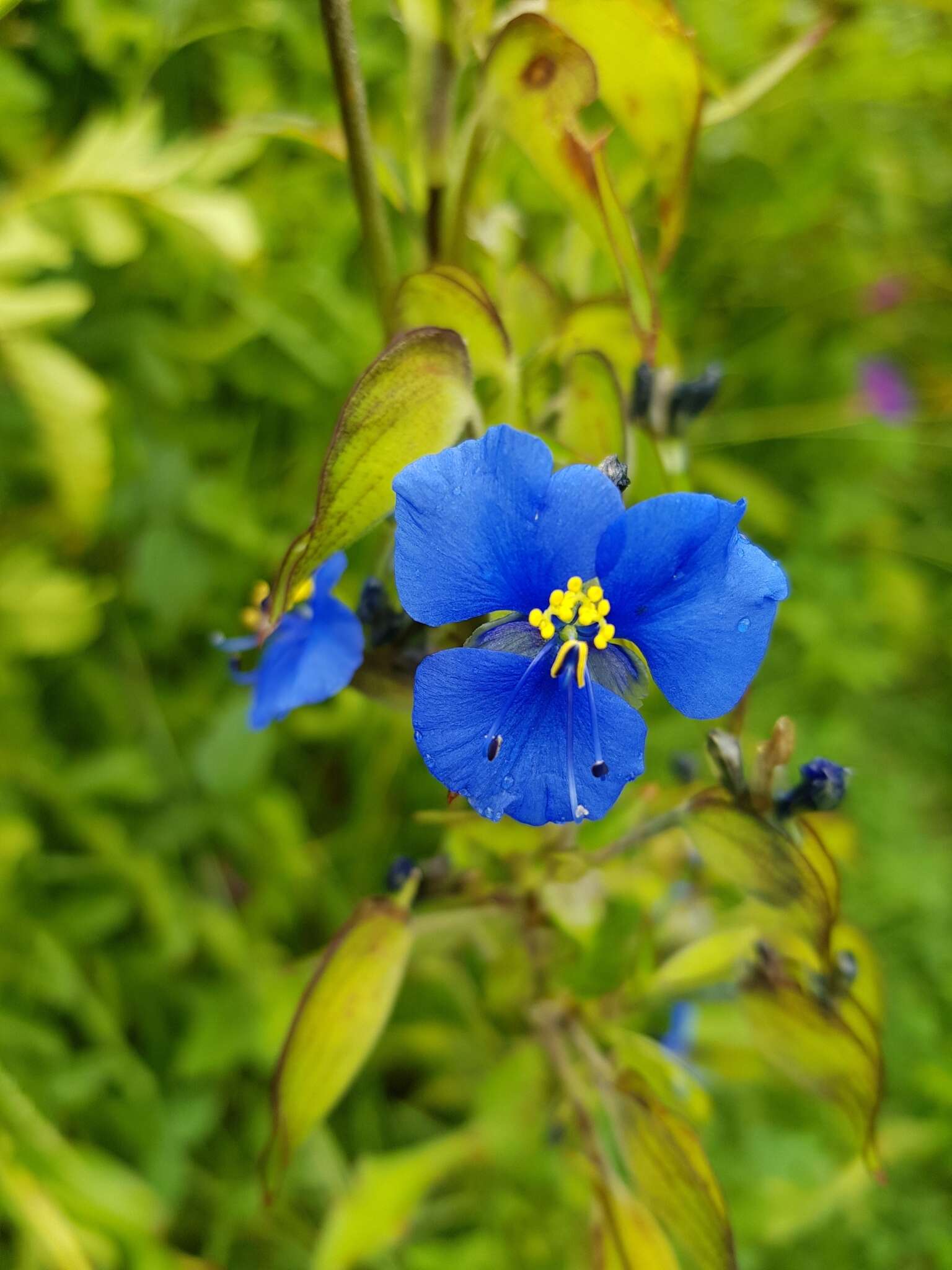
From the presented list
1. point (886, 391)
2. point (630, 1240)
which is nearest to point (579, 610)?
point (630, 1240)

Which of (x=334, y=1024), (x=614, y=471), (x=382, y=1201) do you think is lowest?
(x=382, y=1201)

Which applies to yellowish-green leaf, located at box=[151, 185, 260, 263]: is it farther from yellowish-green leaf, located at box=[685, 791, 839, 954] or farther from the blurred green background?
yellowish-green leaf, located at box=[685, 791, 839, 954]

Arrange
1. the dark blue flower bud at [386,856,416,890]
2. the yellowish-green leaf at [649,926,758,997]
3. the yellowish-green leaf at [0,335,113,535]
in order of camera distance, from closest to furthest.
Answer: the dark blue flower bud at [386,856,416,890] < the yellowish-green leaf at [649,926,758,997] < the yellowish-green leaf at [0,335,113,535]

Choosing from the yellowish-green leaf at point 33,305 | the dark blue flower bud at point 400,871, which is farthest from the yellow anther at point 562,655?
the yellowish-green leaf at point 33,305

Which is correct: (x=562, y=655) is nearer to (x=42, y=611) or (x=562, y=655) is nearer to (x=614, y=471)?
(x=614, y=471)

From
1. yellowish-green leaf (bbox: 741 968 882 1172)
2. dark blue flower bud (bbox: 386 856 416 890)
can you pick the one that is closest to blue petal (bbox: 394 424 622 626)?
dark blue flower bud (bbox: 386 856 416 890)

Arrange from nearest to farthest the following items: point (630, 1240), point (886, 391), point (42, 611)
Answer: point (630, 1240) → point (42, 611) → point (886, 391)

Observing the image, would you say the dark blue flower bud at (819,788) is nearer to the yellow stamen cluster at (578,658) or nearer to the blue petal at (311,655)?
the yellow stamen cluster at (578,658)

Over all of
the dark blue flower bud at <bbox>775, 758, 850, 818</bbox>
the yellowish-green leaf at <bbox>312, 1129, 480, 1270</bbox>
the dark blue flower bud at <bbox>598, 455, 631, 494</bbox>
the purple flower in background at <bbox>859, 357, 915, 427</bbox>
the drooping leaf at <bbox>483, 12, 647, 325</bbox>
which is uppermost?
the drooping leaf at <bbox>483, 12, 647, 325</bbox>
